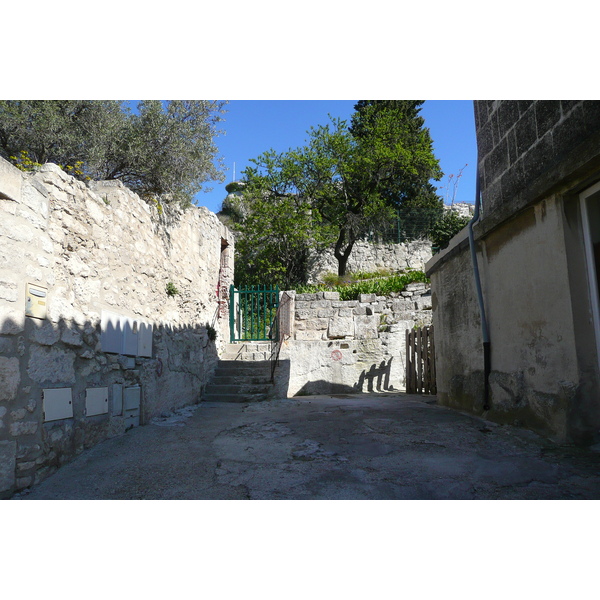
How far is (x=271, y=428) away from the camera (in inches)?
199

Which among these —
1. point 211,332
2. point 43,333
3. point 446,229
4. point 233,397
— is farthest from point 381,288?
point 43,333

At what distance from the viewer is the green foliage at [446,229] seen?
712 inches

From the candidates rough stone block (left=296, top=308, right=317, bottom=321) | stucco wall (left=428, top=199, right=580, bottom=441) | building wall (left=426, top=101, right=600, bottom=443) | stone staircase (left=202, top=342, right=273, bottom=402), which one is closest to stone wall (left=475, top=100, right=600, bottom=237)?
building wall (left=426, top=101, right=600, bottom=443)

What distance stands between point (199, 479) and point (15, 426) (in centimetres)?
133

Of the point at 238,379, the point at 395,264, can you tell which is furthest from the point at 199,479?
the point at 395,264

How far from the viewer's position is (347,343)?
10.5 meters

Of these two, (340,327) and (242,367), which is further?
(340,327)

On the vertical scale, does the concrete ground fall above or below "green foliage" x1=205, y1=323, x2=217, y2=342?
below

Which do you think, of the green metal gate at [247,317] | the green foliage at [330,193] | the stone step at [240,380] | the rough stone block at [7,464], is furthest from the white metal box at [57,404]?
the green foliage at [330,193]

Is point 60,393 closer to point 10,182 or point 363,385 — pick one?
point 10,182

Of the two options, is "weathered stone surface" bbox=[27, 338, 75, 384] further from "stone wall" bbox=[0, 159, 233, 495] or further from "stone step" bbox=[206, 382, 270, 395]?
"stone step" bbox=[206, 382, 270, 395]

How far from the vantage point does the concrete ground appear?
2893mm

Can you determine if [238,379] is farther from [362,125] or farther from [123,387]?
[362,125]

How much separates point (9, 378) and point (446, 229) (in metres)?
17.3
